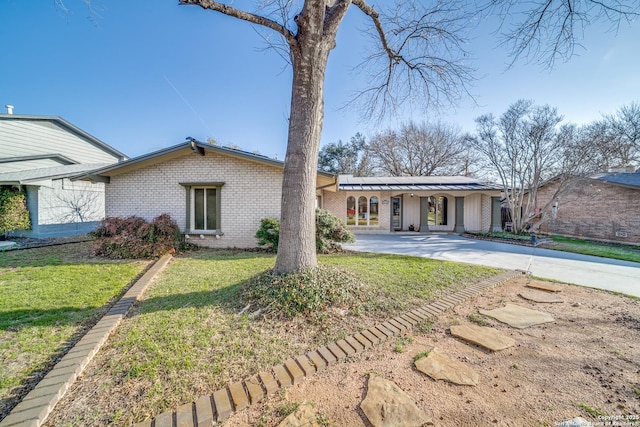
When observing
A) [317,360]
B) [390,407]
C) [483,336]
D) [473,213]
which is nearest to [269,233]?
[317,360]

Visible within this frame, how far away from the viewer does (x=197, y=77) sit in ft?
29.8

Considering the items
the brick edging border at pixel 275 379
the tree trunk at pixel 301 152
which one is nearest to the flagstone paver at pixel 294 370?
the brick edging border at pixel 275 379

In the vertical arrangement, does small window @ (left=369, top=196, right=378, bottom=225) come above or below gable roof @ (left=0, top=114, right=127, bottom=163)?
below

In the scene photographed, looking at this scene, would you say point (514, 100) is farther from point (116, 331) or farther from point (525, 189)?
point (116, 331)

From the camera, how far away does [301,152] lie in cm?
404

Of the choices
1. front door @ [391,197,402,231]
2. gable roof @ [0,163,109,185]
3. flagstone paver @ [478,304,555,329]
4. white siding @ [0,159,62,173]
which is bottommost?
flagstone paver @ [478,304,555,329]

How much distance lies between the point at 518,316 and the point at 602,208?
1820cm

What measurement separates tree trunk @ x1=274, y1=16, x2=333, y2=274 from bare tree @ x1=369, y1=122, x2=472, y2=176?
83.8 ft

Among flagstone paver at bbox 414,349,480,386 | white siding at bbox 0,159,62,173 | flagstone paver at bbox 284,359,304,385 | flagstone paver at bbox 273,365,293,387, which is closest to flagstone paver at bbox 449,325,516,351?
flagstone paver at bbox 414,349,480,386

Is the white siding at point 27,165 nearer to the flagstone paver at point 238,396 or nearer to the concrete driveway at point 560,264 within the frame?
the concrete driveway at point 560,264

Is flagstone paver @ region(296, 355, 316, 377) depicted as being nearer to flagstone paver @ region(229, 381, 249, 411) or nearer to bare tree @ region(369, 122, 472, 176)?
flagstone paver @ region(229, 381, 249, 411)

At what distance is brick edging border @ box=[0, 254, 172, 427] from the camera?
1825 mm

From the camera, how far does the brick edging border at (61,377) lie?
5.99 ft

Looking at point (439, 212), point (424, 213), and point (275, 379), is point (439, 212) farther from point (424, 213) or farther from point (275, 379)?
point (275, 379)
